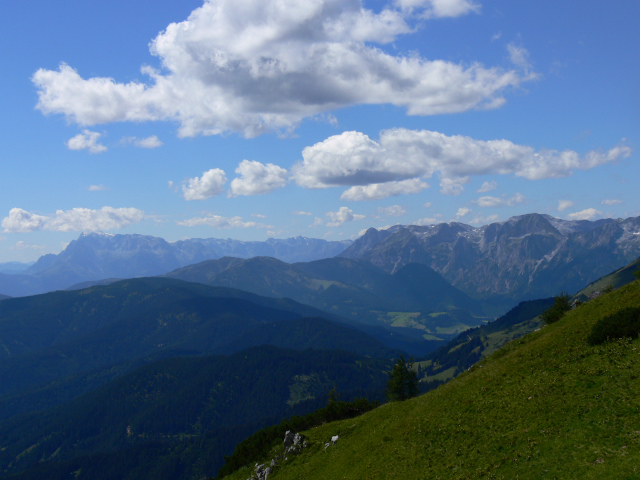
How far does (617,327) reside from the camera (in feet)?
141

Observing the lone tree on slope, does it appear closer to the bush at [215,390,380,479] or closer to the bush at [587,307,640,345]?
the bush at [215,390,380,479]

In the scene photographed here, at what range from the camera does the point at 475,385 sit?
164 feet

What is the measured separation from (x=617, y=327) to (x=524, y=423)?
55.0ft

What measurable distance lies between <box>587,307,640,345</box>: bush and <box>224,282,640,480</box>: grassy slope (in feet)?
4.62

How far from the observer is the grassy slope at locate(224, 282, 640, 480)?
100 ft

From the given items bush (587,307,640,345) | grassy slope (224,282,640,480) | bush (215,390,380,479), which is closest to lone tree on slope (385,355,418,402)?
bush (215,390,380,479)

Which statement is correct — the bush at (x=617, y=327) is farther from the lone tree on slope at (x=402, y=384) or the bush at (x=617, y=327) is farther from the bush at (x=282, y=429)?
the bush at (x=282, y=429)

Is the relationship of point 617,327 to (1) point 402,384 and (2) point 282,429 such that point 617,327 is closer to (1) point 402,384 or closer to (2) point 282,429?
(1) point 402,384

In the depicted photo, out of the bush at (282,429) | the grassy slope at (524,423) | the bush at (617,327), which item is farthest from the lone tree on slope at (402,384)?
the bush at (617,327)

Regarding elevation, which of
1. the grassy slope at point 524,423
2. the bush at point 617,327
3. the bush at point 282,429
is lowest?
the bush at point 282,429

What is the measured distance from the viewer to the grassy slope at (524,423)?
30516 millimetres

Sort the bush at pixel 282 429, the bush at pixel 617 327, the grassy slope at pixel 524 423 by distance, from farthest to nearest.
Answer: the bush at pixel 282 429
the bush at pixel 617 327
the grassy slope at pixel 524 423

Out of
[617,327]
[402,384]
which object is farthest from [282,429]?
[617,327]

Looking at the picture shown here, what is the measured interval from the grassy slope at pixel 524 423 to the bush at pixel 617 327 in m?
1.41
